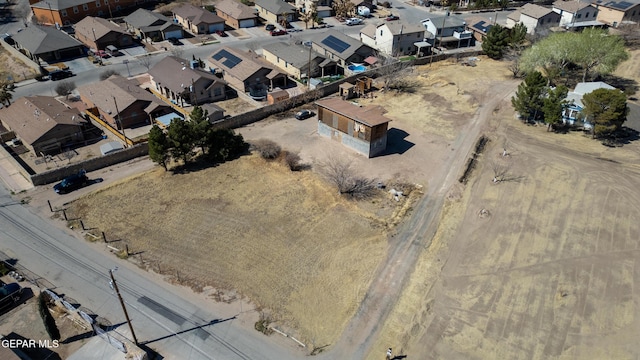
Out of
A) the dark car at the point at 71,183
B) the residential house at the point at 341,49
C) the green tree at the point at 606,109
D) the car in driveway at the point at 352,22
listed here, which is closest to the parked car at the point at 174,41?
the residential house at the point at 341,49

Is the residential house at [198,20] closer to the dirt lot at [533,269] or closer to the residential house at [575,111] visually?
the dirt lot at [533,269]

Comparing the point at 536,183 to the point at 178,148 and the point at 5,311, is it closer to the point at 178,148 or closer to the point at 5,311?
the point at 178,148

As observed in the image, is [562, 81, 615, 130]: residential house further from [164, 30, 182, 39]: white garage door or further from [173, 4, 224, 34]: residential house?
[164, 30, 182, 39]: white garage door

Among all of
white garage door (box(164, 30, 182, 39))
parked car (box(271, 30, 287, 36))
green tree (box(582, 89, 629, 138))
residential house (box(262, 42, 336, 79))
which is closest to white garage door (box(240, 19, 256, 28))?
parked car (box(271, 30, 287, 36))

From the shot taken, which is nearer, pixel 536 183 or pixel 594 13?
pixel 536 183

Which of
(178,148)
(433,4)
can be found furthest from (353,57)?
(433,4)

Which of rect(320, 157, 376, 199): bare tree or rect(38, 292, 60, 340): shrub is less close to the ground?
rect(38, 292, 60, 340): shrub

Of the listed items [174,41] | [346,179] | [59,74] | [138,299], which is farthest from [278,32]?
[138,299]

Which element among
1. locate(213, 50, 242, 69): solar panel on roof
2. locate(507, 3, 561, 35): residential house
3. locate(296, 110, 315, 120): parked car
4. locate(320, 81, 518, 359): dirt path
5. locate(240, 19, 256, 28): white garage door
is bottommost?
locate(320, 81, 518, 359): dirt path
